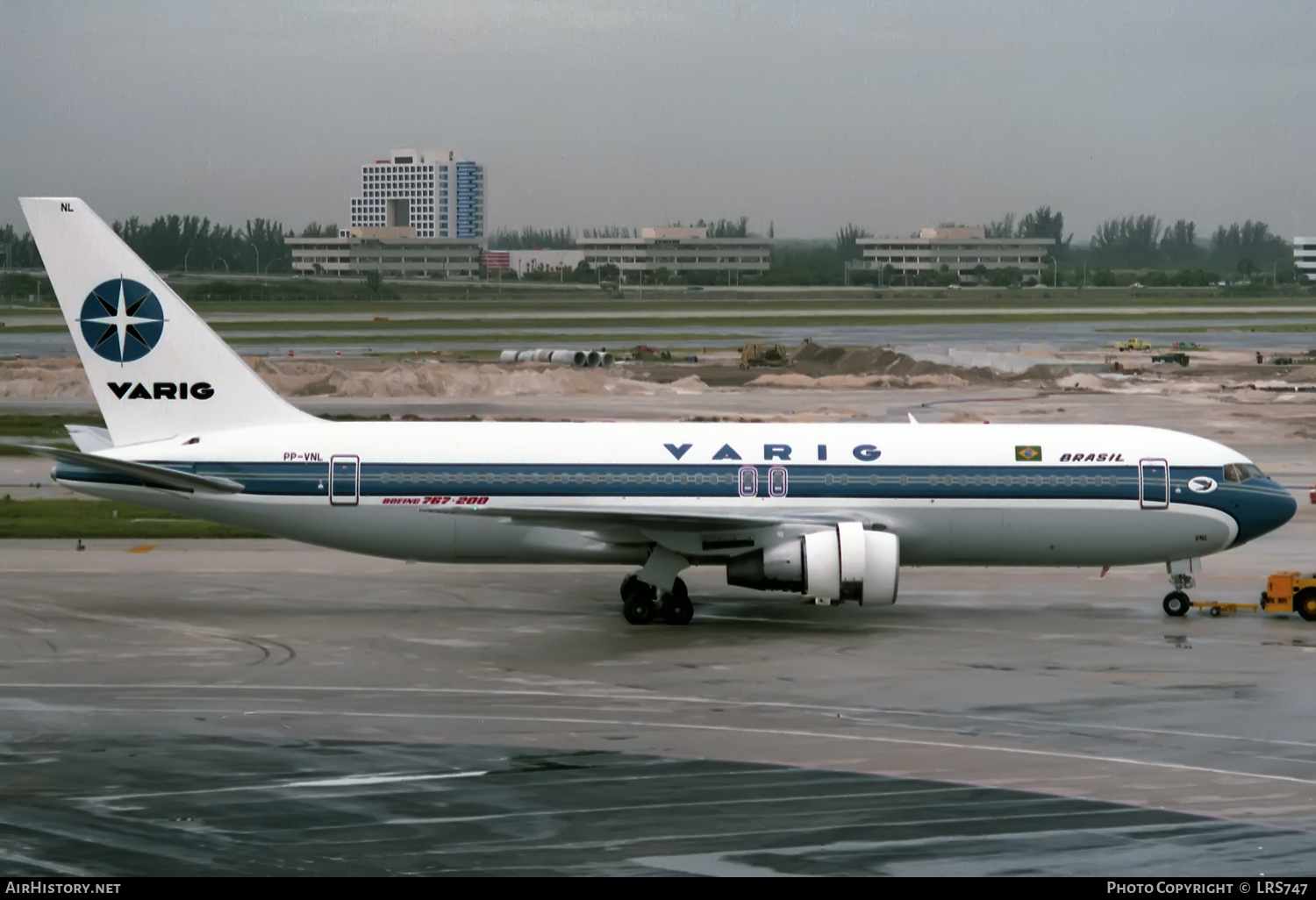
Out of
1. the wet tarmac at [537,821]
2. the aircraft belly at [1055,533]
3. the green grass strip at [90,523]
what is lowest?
the wet tarmac at [537,821]

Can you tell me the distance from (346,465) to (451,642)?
474 centimetres

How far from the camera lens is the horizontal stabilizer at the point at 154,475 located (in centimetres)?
3303

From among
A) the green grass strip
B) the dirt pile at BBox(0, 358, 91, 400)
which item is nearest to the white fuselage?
the green grass strip

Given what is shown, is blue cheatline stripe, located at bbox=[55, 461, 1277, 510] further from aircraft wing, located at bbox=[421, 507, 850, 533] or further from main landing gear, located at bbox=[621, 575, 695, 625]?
main landing gear, located at bbox=[621, 575, 695, 625]

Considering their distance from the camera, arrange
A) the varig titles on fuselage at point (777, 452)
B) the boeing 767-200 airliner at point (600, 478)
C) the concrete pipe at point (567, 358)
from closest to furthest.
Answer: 1. the boeing 767-200 airliner at point (600, 478)
2. the varig titles on fuselage at point (777, 452)
3. the concrete pipe at point (567, 358)

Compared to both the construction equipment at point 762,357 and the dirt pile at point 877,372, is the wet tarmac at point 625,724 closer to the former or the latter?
the dirt pile at point 877,372

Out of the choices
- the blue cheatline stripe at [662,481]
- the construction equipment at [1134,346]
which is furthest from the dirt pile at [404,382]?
the blue cheatline stripe at [662,481]

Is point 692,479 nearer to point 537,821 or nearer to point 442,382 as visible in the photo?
point 537,821

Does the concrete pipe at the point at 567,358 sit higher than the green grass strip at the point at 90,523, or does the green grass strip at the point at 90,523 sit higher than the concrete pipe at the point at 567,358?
the concrete pipe at the point at 567,358

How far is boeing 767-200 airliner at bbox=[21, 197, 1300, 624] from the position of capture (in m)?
33.4

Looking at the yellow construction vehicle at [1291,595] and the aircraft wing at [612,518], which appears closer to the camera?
the aircraft wing at [612,518]

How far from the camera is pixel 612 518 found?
3206 cm

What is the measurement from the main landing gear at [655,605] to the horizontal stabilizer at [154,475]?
8342mm

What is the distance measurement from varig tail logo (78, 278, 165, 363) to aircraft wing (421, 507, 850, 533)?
740 cm
